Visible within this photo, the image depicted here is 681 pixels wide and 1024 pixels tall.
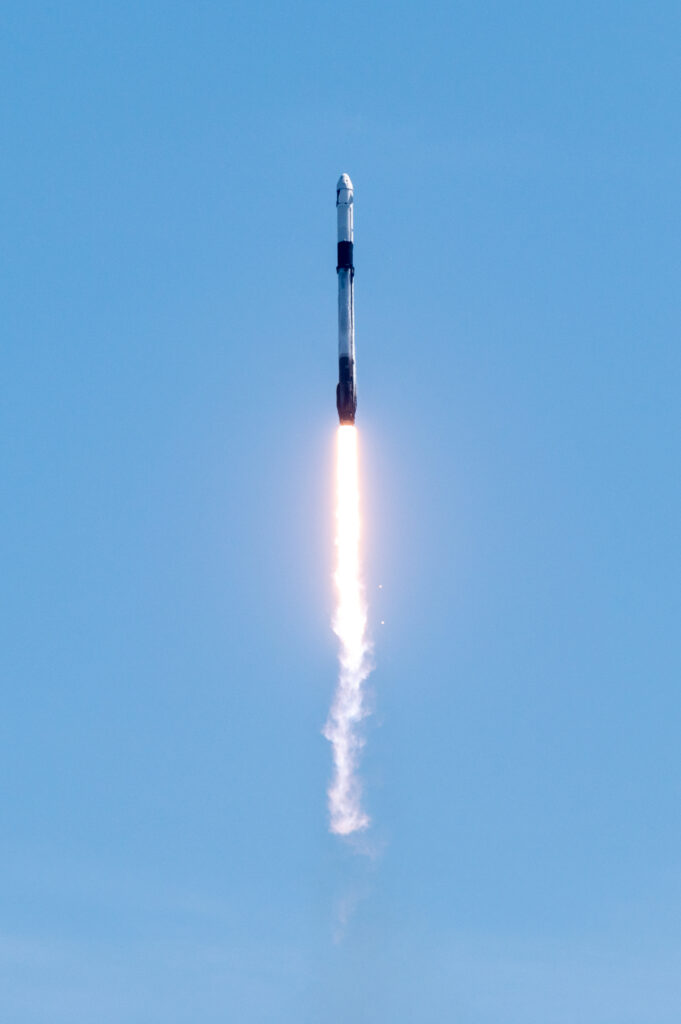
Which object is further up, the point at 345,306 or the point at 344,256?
the point at 344,256

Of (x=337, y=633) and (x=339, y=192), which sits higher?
(x=339, y=192)

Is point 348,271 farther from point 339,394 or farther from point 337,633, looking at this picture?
point 337,633

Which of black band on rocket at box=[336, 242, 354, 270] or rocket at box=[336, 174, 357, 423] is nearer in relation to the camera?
rocket at box=[336, 174, 357, 423]

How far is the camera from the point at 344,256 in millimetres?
142750

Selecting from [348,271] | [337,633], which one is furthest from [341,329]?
[337,633]

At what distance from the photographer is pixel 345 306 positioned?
142 meters

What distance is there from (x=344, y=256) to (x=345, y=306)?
2104 mm

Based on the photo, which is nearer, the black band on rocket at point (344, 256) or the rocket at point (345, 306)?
the rocket at point (345, 306)

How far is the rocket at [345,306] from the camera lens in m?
140

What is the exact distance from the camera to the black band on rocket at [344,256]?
143 metres

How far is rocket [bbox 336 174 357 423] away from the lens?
461ft

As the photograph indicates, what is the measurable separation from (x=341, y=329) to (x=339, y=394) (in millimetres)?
2869

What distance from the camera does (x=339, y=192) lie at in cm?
14400

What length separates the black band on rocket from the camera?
143 m
